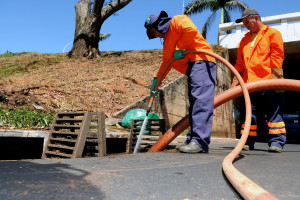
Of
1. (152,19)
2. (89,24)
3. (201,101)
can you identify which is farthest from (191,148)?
(89,24)

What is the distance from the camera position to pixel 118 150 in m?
5.15

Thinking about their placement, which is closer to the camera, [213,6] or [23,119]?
[23,119]

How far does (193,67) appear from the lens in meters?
3.41

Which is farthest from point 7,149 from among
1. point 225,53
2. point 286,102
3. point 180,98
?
point 286,102

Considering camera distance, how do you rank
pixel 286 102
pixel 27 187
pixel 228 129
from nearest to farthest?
pixel 27 187 → pixel 228 129 → pixel 286 102

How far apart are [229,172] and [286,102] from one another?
1125 centimetres

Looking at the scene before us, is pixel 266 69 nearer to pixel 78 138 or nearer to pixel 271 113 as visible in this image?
pixel 271 113

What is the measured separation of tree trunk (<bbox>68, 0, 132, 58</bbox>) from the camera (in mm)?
12984

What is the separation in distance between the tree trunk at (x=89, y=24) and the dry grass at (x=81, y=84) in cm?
123

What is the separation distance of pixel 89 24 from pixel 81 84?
6783 mm

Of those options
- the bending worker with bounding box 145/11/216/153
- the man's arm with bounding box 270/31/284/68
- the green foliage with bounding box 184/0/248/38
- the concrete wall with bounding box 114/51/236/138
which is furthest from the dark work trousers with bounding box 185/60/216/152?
the green foliage with bounding box 184/0/248/38

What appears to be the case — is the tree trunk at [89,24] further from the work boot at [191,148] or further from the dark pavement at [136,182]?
the dark pavement at [136,182]

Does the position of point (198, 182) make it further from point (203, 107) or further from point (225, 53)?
point (225, 53)

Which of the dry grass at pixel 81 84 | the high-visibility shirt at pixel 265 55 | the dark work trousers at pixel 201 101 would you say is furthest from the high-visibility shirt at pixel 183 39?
the dry grass at pixel 81 84
